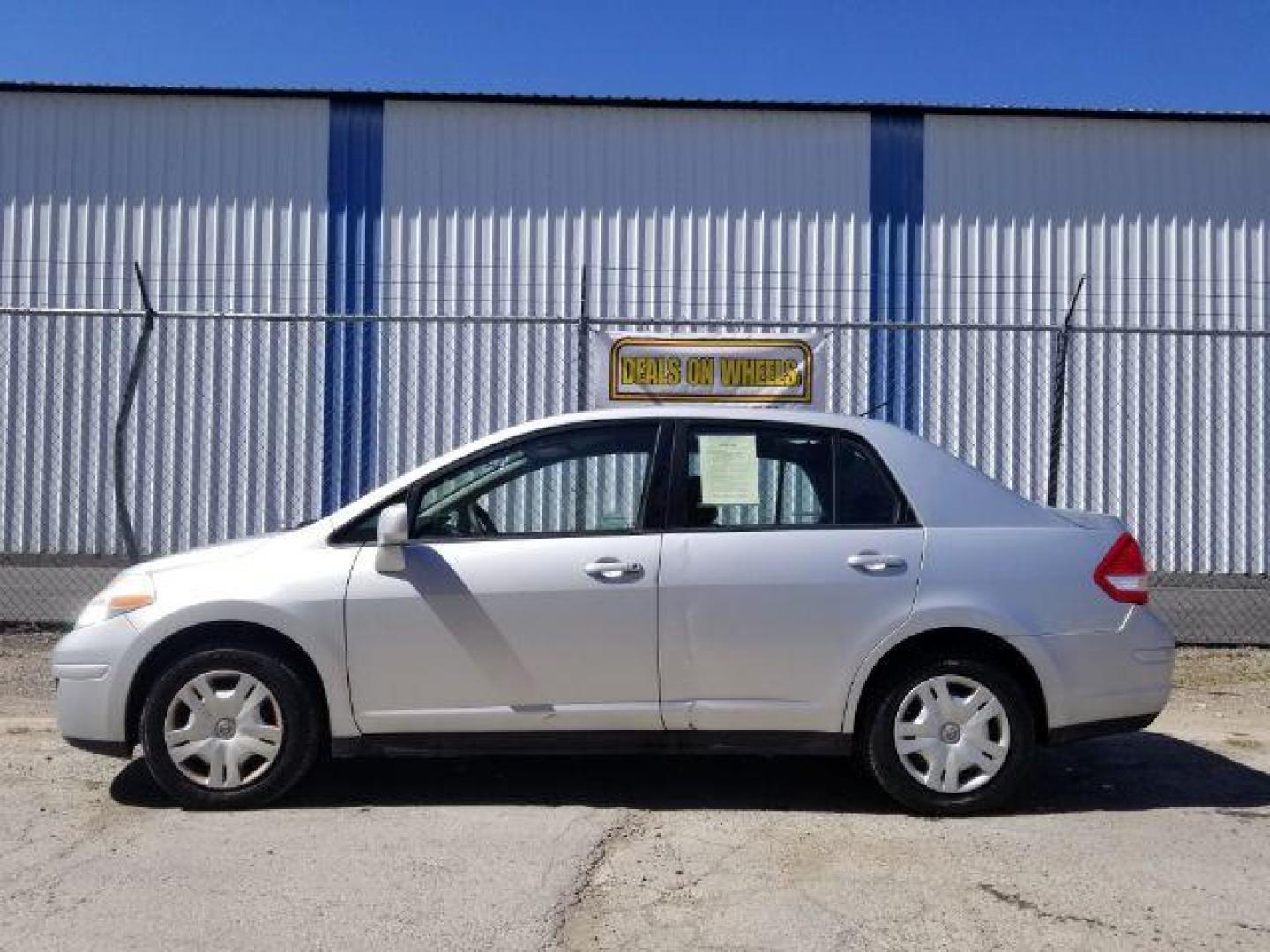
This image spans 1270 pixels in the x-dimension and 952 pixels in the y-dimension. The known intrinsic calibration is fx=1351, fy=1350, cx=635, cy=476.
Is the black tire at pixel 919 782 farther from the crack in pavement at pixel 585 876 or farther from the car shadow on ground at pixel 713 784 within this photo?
the crack in pavement at pixel 585 876

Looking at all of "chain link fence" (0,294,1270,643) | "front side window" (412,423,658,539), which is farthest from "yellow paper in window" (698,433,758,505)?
"chain link fence" (0,294,1270,643)

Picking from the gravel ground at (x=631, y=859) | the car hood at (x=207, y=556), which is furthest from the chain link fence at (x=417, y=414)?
the car hood at (x=207, y=556)

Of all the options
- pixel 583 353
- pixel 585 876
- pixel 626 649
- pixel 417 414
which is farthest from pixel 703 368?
pixel 585 876

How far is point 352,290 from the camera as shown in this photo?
12234 millimetres

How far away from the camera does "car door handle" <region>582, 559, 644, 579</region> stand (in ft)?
17.4

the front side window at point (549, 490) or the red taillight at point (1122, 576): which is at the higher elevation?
the front side window at point (549, 490)

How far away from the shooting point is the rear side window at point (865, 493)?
17.9ft

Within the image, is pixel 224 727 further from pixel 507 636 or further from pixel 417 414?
pixel 417 414

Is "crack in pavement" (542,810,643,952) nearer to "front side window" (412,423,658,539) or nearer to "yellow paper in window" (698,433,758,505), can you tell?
"front side window" (412,423,658,539)

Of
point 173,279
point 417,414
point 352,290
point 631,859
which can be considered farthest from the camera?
point 173,279

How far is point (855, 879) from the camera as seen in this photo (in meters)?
4.64

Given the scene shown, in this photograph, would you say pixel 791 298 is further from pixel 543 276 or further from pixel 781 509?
pixel 781 509

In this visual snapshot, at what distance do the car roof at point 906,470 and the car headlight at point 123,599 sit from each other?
0.78 meters

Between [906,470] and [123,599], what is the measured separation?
319 cm
